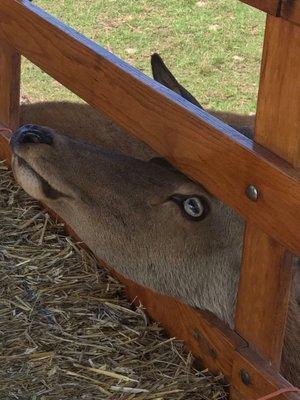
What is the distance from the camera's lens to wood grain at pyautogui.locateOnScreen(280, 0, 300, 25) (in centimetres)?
301

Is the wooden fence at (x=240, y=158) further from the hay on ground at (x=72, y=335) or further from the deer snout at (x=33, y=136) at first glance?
the deer snout at (x=33, y=136)

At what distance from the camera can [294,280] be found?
3912 mm

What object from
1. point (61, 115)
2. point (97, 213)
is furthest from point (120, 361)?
point (61, 115)

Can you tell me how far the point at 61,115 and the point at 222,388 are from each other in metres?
2.05

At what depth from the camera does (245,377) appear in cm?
378

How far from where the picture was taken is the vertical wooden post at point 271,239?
3.14 meters

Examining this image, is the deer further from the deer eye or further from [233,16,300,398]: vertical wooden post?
[233,16,300,398]: vertical wooden post

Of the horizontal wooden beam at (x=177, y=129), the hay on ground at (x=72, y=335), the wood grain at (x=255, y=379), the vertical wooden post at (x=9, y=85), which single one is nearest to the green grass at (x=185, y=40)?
the vertical wooden post at (x=9, y=85)

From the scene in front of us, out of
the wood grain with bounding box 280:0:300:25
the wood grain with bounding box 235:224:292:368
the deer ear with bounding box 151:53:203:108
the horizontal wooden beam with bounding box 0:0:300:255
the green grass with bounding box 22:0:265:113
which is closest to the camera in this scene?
the wood grain with bounding box 280:0:300:25

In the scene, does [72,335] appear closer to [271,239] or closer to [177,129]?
[177,129]

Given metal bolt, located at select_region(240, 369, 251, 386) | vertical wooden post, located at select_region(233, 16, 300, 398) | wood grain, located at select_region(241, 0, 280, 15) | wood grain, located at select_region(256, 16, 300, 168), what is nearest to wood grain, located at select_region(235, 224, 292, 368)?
vertical wooden post, located at select_region(233, 16, 300, 398)

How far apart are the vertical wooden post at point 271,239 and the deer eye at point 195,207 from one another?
33 centimetres

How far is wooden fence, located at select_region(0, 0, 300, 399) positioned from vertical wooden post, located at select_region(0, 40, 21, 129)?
0.71 meters

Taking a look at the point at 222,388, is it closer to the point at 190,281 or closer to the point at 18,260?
the point at 190,281
